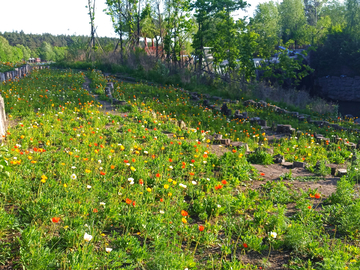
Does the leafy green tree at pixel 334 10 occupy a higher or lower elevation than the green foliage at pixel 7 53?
higher

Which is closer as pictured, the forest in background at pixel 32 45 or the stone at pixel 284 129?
the stone at pixel 284 129

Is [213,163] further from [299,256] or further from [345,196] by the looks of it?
[299,256]

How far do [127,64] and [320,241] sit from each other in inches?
794

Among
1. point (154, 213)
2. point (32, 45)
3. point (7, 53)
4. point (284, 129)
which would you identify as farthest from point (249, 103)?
point (32, 45)

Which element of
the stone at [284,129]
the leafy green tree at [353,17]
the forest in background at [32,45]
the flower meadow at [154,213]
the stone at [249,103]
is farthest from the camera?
the forest in background at [32,45]

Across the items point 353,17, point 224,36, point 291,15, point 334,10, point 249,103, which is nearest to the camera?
point 249,103

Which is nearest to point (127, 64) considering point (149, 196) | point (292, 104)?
point (292, 104)

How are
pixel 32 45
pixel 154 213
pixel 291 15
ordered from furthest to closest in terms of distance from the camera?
pixel 32 45 → pixel 291 15 → pixel 154 213

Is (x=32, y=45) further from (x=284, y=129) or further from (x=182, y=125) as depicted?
(x=284, y=129)

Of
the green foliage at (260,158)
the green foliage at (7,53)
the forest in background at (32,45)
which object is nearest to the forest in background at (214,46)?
the green foliage at (260,158)

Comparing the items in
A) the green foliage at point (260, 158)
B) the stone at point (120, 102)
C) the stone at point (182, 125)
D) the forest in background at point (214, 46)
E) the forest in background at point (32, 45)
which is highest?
the forest in background at point (32, 45)

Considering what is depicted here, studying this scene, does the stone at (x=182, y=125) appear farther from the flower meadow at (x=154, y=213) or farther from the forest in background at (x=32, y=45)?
the forest in background at (x=32, y=45)

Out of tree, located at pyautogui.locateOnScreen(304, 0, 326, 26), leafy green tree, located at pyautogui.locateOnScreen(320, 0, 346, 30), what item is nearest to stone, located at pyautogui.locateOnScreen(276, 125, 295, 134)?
leafy green tree, located at pyautogui.locateOnScreen(320, 0, 346, 30)

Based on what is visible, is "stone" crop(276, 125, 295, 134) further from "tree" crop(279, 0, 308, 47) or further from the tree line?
"tree" crop(279, 0, 308, 47)
